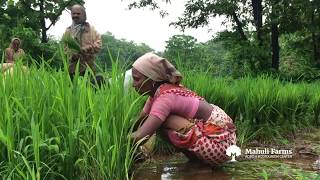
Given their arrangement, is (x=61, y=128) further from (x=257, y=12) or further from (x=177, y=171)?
(x=257, y=12)

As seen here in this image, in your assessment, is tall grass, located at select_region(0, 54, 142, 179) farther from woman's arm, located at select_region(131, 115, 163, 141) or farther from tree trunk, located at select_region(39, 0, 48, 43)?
tree trunk, located at select_region(39, 0, 48, 43)

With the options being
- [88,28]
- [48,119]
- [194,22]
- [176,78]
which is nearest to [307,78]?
[194,22]

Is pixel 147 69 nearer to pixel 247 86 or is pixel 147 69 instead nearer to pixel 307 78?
pixel 247 86

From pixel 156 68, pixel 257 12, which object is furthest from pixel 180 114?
pixel 257 12

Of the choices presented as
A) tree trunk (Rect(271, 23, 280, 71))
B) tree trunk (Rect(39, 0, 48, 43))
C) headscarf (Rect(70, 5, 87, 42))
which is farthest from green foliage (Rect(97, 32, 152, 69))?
tree trunk (Rect(271, 23, 280, 71))

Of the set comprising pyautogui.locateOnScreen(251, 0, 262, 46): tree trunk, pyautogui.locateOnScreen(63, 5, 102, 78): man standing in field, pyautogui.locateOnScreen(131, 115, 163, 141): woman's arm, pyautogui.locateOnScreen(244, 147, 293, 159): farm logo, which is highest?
pyautogui.locateOnScreen(251, 0, 262, 46): tree trunk

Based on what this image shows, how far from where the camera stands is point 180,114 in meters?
2.76

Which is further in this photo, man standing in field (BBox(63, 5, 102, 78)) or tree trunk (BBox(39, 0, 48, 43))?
tree trunk (BBox(39, 0, 48, 43))

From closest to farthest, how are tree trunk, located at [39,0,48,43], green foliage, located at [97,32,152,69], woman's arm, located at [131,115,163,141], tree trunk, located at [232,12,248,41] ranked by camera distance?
1. woman's arm, located at [131,115,163,141]
2. green foliage, located at [97,32,152,69]
3. tree trunk, located at [39,0,48,43]
4. tree trunk, located at [232,12,248,41]

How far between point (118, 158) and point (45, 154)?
0.32 meters

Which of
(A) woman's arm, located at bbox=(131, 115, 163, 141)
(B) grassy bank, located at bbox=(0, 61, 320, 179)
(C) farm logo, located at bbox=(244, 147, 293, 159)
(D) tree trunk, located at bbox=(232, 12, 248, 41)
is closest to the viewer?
(B) grassy bank, located at bbox=(0, 61, 320, 179)

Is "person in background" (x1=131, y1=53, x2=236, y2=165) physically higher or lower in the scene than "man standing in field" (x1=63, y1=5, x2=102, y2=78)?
lower

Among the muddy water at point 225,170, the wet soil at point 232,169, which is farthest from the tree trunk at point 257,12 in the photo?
the muddy water at point 225,170

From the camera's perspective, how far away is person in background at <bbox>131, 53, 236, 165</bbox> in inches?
106
